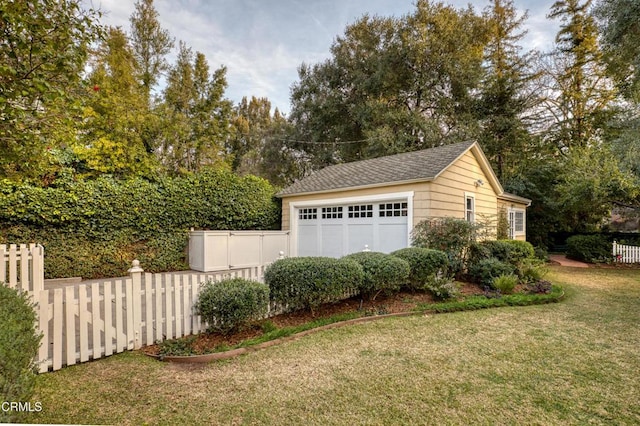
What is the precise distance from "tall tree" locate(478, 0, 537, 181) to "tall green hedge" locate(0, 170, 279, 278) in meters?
15.8

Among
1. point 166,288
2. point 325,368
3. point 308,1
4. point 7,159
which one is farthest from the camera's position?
point 308,1

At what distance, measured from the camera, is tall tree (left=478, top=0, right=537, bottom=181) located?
18.1m

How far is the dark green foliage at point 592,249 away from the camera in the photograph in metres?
12.4

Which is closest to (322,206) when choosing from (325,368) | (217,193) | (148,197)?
(217,193)

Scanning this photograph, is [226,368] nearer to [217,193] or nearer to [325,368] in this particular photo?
[325,368]

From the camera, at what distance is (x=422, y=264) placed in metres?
6.36

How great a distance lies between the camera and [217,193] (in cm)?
1055

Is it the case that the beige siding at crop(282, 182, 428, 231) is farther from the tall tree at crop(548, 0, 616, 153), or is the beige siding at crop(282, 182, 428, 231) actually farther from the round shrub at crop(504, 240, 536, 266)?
the tall tree at crop(548, 0, 616, 153)

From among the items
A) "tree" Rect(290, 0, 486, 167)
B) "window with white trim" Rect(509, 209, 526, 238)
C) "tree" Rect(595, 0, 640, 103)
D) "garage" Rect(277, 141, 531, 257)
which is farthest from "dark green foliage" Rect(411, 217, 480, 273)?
"tree" Rect(290, 0, 486, 167)

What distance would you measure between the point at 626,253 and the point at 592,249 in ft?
3.50

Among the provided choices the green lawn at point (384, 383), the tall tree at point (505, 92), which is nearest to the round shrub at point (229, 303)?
the green lawn at point (384, 383)

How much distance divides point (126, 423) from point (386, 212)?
7.87 meters

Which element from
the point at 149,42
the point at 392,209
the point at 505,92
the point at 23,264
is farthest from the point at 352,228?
the point at 505,92

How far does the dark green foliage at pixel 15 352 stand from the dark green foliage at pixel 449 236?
742cm
